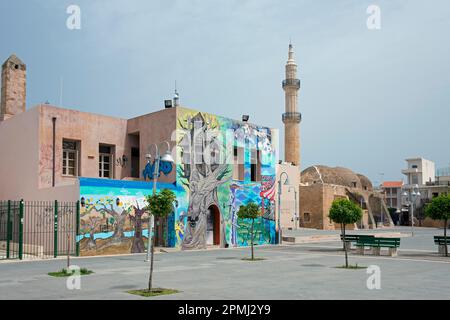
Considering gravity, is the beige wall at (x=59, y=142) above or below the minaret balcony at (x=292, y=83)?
below

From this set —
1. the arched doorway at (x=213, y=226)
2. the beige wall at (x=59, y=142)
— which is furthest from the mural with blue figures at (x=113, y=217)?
the arched doorway at (x=213, y=226)

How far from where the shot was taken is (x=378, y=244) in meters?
23.2

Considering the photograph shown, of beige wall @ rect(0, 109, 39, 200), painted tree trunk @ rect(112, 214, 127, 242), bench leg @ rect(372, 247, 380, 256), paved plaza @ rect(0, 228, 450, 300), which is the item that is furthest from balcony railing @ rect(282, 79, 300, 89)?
paved plaza @ rect(0, 228, 450, 300)

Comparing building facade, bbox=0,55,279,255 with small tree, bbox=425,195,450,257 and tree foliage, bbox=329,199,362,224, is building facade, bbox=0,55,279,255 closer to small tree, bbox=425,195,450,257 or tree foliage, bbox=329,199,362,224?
tree foliage, bbox=329,199,362,224

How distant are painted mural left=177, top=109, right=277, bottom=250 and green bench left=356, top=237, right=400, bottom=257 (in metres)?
9.22

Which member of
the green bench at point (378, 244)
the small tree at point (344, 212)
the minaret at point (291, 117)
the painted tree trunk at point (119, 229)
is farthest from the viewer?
the minaret at point (291, 117)

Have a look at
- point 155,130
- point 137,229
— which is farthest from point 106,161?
point 137,229

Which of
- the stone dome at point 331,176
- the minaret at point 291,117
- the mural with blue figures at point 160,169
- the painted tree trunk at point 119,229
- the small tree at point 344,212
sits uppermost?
the minaret at point 291,117

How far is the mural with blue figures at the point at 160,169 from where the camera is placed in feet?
92.1

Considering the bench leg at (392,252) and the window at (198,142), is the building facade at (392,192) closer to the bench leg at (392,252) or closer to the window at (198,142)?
the window at (198,142)

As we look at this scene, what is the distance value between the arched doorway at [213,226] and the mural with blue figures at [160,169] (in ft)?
13.0

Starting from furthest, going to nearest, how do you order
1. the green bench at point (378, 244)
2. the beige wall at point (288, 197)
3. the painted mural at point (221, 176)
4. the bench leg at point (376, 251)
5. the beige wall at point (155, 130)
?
the beige wall at point (288, 197)
the painted mural at point (221, 176)
the beige wall at point (155, 130)
the bench leg at point (376, 251)
the green bench at point (378, 244)
